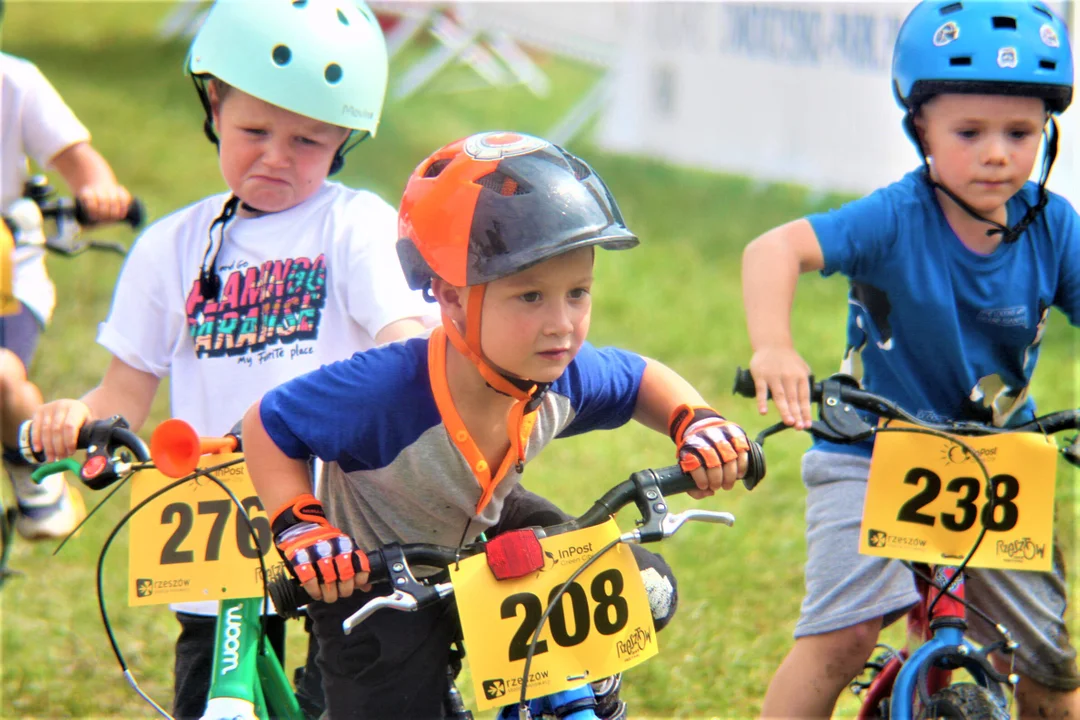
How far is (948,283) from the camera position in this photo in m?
3.79

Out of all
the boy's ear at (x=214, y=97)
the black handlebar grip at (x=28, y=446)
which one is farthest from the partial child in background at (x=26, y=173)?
the black handlebar grip at (x=28, y=446)

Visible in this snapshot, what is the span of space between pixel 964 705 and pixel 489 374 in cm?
141

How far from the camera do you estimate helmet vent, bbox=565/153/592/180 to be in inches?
113

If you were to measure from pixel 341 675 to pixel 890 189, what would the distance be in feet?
6.59

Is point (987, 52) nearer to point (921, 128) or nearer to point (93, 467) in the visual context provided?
point (921, 128)

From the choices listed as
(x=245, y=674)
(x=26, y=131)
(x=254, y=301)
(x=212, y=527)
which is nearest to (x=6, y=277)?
(x=254, y=301)

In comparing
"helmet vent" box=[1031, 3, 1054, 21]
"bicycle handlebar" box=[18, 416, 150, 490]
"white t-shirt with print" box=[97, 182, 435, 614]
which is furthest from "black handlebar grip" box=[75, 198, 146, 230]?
"helmet vent" box=[1031, 3, 1054, 21]

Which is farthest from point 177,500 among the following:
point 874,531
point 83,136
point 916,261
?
point 83,136

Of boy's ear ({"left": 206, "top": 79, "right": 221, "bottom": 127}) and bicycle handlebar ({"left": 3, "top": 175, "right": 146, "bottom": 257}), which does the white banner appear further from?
boy's ear ({"left": 206, "top": 79, "right": 221, "bottom": 127})

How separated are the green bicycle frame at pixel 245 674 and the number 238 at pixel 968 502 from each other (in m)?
1.66

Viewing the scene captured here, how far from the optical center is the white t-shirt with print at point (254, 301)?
12.4 feet

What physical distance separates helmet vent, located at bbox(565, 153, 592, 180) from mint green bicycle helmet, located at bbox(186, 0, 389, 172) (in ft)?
3.87

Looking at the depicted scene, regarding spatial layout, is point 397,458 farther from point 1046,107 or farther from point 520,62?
point 520,62

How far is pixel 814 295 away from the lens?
31.2 feet
